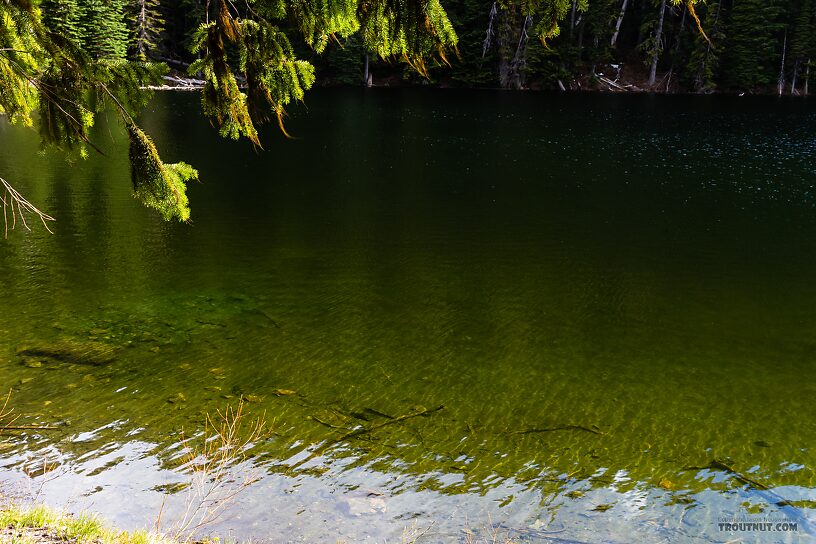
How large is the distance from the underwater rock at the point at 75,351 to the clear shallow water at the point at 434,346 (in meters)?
0.22

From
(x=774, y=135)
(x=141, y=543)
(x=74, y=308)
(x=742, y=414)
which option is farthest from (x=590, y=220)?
(x=774, y=135)

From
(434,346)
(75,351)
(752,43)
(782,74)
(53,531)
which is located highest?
(752,43)

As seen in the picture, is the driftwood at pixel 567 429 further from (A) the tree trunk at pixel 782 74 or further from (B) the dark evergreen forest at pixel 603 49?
(A) the tree trunk at pixel 782 74

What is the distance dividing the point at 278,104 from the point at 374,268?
8.96m

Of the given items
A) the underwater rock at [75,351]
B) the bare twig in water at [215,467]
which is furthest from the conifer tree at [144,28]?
the bare twig in water at [215,467]

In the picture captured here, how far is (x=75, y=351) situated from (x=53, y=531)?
5.54 metres

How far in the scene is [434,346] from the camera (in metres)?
10.4

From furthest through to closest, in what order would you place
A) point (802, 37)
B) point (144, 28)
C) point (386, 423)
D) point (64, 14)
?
point (802, 37), point (144, 28), point (64, 14), point (386, 423)

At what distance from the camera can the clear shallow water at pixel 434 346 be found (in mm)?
6707

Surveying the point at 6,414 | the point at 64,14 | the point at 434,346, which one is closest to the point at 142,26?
the point at 64,14

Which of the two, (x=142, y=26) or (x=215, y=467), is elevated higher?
(x=142, y=26)

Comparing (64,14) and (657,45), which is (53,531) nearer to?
(64,14)

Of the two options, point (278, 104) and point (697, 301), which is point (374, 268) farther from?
point (278, 104)

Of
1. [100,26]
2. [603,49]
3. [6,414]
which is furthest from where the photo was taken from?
[603,49]
